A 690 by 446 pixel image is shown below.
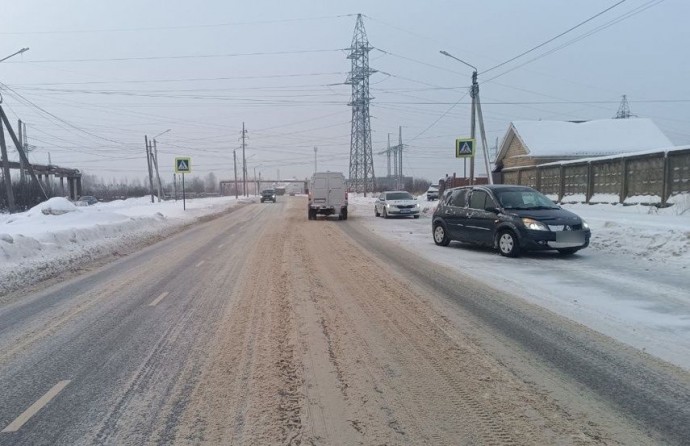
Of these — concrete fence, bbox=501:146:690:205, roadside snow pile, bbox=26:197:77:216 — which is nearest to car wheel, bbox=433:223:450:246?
concrete fence, bbox=501:146:690:205

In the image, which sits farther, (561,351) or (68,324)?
(68,324)

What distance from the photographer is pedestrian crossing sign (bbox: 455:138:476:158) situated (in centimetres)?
2770

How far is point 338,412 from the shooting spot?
13.3 ft

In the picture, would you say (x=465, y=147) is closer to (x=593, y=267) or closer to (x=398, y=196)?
(x=398, y=196)

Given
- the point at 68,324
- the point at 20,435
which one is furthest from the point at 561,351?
the point at 68,324

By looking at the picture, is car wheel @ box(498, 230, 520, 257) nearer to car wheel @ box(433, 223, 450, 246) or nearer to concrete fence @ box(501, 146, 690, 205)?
car wheel @ box(433, 223, 450, 246)

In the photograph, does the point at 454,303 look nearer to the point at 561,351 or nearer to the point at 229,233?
the point at 561,351

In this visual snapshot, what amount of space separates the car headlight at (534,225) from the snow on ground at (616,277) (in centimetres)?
73

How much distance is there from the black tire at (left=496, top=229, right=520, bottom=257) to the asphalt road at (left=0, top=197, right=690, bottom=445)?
3989 millimetres

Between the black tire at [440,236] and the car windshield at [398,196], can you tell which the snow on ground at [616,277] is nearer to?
the black tire at [440,236]

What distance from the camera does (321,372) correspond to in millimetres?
4902

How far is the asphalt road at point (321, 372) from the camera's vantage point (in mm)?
3768

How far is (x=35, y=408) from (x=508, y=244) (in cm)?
1065

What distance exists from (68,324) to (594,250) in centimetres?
1181
